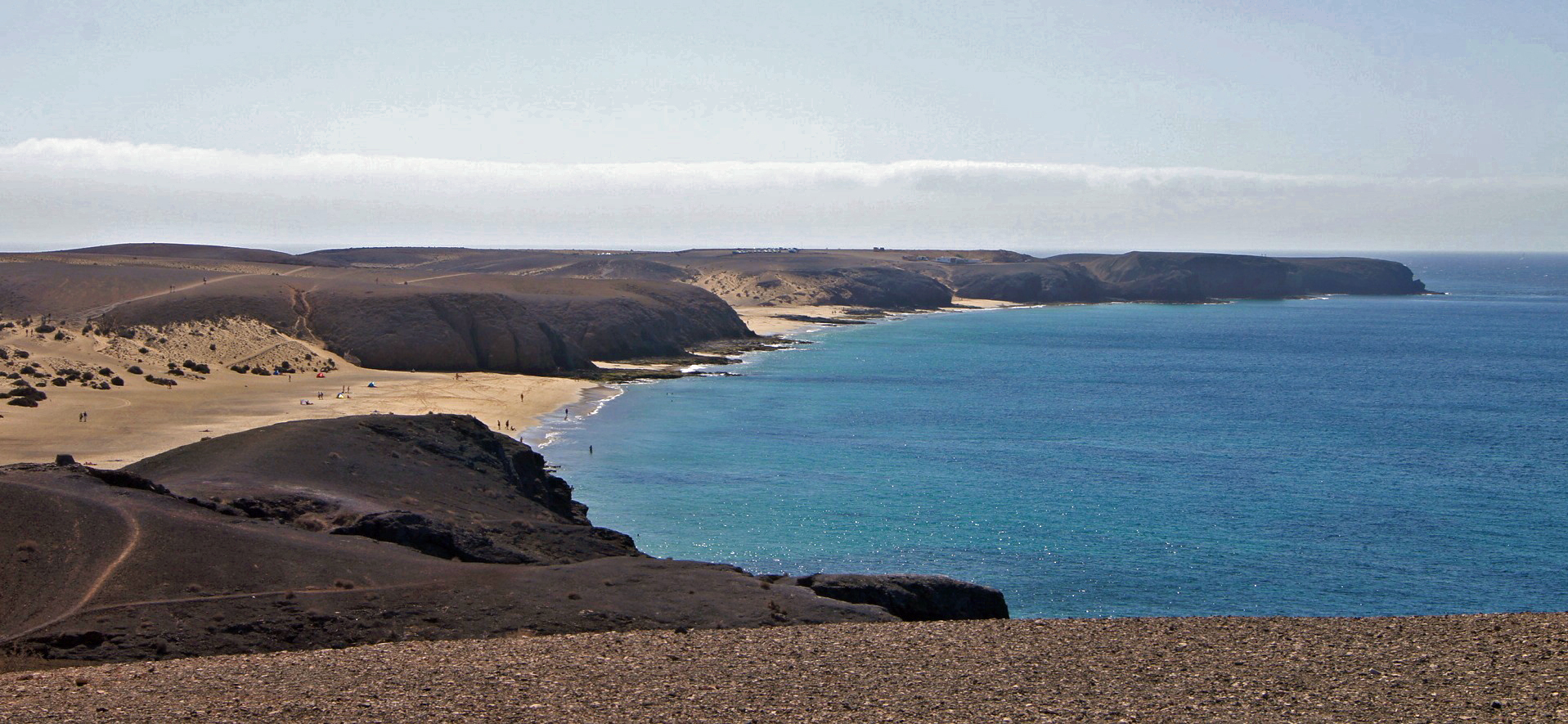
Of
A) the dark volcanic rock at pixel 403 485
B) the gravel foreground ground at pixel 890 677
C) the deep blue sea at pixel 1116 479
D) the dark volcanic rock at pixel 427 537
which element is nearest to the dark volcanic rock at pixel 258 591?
the dark volcanic rock at pixel 427 537

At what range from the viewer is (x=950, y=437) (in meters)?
65.5

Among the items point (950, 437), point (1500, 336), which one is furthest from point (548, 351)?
point (1500, 336)

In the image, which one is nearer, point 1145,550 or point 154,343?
point 1145,550

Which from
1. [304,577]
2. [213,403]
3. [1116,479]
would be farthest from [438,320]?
[304,577]

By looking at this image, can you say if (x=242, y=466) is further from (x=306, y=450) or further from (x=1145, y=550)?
(x=1145, y=550)

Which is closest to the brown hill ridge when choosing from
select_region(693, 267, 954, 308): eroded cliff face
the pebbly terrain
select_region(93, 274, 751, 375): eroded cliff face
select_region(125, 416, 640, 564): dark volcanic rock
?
select_region(93, 274, 751, 375): eroded cliff face

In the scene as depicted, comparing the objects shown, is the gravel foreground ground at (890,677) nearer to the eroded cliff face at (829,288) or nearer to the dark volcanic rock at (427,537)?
the dark volcanic rock at (427,537)

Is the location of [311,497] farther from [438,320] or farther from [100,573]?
[438,320]

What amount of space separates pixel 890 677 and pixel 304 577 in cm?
1225

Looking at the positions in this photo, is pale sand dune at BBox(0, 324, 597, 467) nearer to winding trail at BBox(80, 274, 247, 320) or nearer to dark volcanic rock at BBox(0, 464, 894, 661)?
winding trail at BBox(80, 274, 247, 320)

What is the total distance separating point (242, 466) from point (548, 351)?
181 feet

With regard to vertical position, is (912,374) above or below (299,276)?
below

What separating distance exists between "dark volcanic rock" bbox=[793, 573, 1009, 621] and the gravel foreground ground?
5361 mm

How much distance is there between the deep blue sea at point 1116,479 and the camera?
1515 inches
